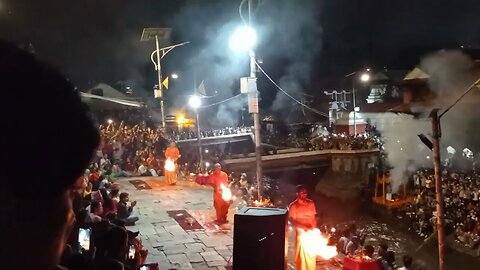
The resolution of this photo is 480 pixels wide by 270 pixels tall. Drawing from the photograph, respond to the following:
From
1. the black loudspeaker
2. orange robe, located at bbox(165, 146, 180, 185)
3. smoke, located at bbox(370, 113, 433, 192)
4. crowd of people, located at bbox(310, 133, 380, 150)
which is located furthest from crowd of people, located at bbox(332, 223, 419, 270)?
crowd of people, located at bbox(310, 133, 380, 150)

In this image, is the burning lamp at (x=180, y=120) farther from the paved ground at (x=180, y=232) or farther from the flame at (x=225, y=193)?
the flame at (x=225, y=193)

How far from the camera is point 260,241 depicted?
23.2ft

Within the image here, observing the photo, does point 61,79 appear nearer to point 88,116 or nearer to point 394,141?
point 88,116

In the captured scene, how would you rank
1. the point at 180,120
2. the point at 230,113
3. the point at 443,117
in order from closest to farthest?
the point at 443,117 < the point at 180,120 < the point at 230,113

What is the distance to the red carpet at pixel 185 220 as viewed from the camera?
493 inches

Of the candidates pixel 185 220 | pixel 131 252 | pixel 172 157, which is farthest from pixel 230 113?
pixel 131 252

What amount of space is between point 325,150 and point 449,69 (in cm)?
908

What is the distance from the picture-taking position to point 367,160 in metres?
29.7

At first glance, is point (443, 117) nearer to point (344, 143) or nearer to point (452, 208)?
point (344, 143)

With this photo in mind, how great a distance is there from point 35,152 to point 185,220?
12441mm

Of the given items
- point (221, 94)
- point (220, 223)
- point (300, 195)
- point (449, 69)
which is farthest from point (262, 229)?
point (221, 94)

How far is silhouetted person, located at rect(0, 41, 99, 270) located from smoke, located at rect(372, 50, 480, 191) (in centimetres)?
2372

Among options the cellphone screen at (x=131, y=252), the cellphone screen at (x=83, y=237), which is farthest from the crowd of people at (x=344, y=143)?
the cellphone screen at (x=83, y=237)

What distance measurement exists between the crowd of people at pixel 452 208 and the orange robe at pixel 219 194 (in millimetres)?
9594
